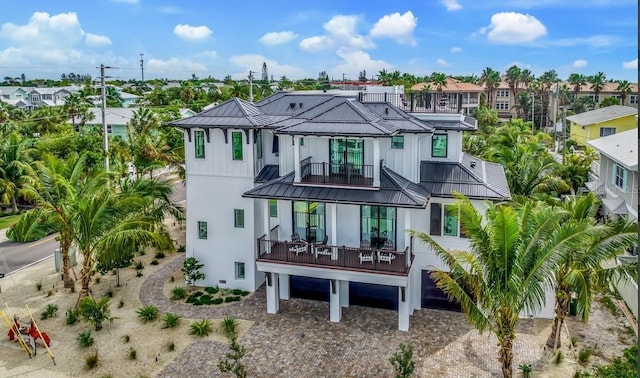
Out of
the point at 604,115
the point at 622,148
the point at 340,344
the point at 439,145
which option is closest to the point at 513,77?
the point at 604,115

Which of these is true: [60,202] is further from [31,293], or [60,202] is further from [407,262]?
[407,262]

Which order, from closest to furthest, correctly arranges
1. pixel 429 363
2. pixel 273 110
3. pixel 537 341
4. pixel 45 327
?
pixel 429 363 < pixel 537 341 < pixel 45 327 < pixel 273 110

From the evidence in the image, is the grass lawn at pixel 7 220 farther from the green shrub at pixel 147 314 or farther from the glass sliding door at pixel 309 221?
the glass sliding door at pixel 309 221

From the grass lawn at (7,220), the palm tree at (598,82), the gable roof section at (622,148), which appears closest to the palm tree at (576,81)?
the palm tree at (598,82)

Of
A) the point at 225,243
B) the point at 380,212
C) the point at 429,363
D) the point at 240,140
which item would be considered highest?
the point at 240,140

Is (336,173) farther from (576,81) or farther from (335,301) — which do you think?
(576,81)

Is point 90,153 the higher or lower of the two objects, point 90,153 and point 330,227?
the higher

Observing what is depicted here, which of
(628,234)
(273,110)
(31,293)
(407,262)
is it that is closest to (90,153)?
(31,293)
